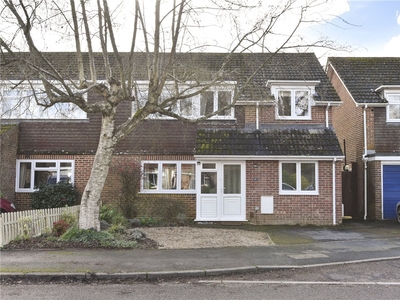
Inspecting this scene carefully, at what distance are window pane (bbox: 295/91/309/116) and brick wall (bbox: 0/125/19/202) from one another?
1154 centimetres

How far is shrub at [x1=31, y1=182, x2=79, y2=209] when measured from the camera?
582 inches

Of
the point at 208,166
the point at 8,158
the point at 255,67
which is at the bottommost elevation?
the point at 208,166

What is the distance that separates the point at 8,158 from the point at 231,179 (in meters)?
8.83

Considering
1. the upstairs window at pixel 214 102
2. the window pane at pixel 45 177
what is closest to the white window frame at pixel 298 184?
the upstairs window at pixel 214 102

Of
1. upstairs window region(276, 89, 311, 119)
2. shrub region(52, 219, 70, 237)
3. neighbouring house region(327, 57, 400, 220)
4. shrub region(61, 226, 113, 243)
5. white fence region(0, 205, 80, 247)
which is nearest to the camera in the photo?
white fence region(0, 205, 80, 247)

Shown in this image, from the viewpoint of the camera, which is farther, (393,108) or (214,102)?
(393,108)

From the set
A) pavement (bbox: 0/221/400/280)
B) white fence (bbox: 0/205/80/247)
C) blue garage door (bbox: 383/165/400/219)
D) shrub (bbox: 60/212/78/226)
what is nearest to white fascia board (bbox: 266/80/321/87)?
blue garage door (bbox: 383/165/400/219)

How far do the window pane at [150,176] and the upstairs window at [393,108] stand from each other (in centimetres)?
1050

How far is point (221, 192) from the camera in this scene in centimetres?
1491

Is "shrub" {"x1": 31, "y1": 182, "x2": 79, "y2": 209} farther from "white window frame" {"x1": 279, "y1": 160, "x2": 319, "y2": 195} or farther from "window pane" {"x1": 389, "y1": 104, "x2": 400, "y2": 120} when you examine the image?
"window pane" {"x1": 389, "y1": 104, "x2": 400, "y2": 120}

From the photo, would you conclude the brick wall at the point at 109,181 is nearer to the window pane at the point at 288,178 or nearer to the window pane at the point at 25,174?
the window pane at the point at 25,174

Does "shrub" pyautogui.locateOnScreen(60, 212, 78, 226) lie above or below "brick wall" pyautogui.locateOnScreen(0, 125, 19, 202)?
below

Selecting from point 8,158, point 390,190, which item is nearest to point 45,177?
point 8,158

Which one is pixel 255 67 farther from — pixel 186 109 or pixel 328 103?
pixel 186 109
